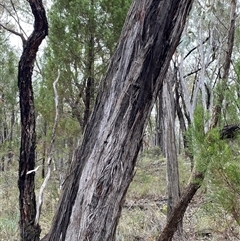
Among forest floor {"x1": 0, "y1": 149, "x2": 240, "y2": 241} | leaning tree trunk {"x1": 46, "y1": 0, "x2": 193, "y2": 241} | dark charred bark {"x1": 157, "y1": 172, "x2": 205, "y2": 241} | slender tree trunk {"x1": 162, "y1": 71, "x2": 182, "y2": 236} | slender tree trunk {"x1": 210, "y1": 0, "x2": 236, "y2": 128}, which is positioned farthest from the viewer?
slender tree trunk {"x1": 162, "y1": 71, "x2": 182, "y2": 236}

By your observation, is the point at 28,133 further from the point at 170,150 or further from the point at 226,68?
the point at 170,150

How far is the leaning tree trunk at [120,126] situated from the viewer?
164 centimetres

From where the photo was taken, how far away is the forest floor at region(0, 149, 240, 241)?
13.3 feet

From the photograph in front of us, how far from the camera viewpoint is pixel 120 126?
167 centimetres

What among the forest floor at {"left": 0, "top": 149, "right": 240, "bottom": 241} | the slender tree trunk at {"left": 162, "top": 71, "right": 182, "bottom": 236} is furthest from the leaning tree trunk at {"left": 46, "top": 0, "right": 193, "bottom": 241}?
the slender tree trunk at {"left": 162, "top": 71, "right": 182, "bottom": 236}

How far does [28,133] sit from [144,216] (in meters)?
3.44

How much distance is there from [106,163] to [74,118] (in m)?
4.68

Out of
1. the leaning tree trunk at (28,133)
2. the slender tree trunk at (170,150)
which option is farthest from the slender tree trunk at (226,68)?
the leaning tree trunk at (28,133)

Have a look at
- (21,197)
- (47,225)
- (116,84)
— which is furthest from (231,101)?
(47,225)

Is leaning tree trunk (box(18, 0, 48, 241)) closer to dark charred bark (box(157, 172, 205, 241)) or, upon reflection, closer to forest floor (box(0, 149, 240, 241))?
forest floor (box(0, 149, 240, 241))

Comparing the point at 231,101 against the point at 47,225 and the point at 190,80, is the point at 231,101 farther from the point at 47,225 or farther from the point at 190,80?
the point at 190,80

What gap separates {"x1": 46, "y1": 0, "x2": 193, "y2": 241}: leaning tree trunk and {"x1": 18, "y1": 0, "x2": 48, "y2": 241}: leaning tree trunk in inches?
27.6

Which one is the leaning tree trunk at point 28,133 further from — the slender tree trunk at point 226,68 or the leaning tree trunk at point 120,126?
the slender tree trunk at point 226,68

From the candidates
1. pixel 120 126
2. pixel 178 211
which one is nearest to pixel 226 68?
pixel 178 211
